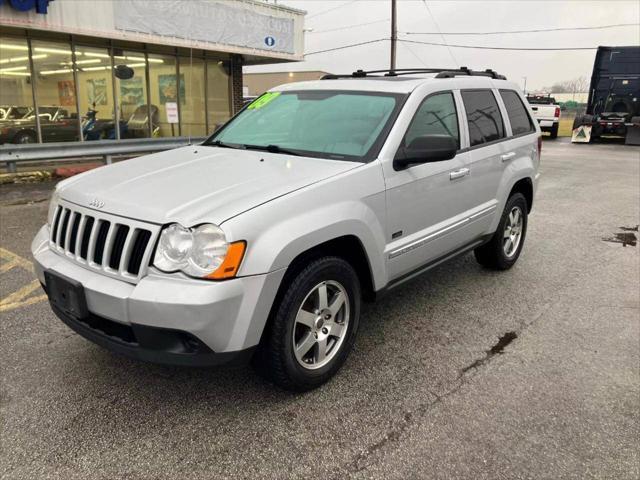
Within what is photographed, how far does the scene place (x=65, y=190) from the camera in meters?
3.14

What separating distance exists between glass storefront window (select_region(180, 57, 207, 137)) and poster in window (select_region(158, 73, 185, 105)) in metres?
0.04

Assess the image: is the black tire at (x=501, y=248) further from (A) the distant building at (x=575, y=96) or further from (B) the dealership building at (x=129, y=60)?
(A) the distant building at (x=575, y=96)

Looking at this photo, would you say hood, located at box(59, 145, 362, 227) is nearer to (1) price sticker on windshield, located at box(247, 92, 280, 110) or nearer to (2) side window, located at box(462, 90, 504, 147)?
(1) price sticker on windshield, located at box(247, 92, 280, 110)

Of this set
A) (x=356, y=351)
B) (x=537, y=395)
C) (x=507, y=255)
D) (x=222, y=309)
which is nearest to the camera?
(x=222, y=309)

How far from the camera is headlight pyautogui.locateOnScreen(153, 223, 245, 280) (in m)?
2.46

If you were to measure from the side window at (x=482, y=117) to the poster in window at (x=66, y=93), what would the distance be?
12.0 metres

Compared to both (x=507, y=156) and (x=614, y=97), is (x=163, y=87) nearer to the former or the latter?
(x=507, y=156)

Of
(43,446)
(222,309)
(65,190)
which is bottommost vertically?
(43,446)

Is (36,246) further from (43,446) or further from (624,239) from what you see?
(624,239)

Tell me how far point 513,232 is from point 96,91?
1231cm

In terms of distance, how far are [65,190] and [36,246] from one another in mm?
401

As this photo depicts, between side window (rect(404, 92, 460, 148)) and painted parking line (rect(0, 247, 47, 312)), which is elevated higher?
side window (rect(404, 92, 460, 148))

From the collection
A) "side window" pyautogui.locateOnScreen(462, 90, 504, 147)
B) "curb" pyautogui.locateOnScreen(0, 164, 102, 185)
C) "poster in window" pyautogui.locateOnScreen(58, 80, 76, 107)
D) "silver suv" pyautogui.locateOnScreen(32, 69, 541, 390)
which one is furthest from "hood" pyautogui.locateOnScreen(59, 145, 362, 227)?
"poster in window" pyautogui.locateOnScreen(58, 80, 76, 107)

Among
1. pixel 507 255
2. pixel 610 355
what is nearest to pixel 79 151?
pixel 507 255
